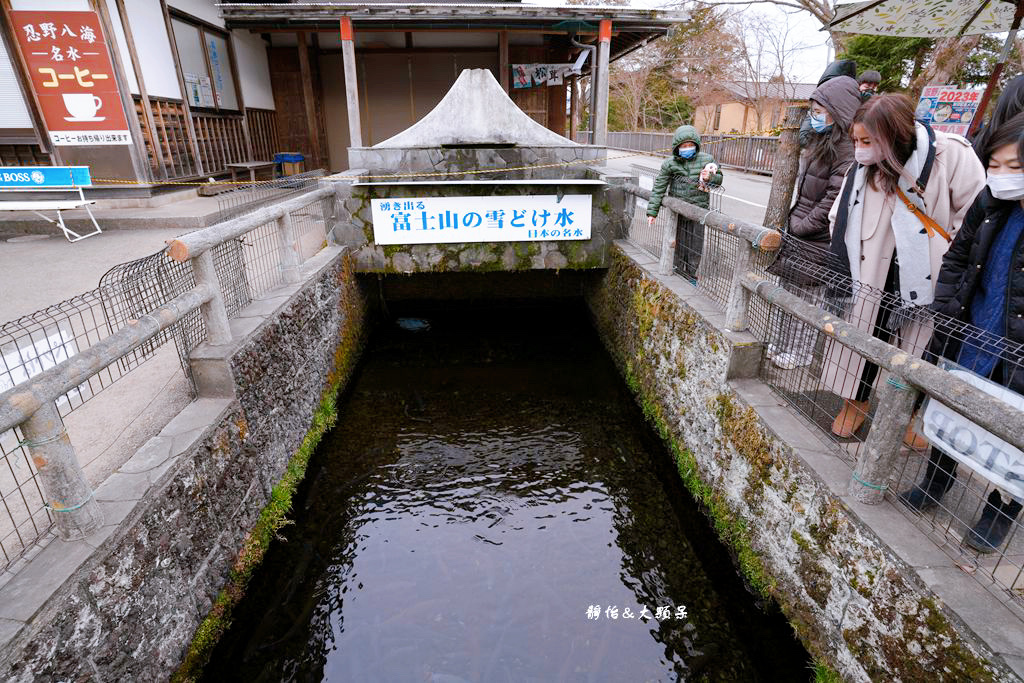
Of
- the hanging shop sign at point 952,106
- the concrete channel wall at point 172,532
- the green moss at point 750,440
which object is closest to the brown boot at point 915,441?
the green moss at point 750,440

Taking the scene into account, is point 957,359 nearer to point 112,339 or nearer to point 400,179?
point 112,339

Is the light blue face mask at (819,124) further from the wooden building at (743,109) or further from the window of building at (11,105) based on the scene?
the wooden building at (743,109)

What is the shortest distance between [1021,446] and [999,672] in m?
0.74

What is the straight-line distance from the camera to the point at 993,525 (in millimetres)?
2270

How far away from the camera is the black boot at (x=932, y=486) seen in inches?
98.0

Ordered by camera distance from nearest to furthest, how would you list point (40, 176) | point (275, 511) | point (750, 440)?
1. point (750, 440)
2. point (275, 511)
3. point (40, 176)

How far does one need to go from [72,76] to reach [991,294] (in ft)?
37.9

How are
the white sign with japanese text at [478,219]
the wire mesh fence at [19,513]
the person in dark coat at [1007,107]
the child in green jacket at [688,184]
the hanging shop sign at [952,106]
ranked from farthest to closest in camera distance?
the hanging shop sign at [952,106]
the white sign with japanese text at [478,219]
the child in green jacket at [688,184]
the person in dark coat at [1007,107]
the wire mesh fence at [19,513]

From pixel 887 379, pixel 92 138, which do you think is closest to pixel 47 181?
pixel 92 138

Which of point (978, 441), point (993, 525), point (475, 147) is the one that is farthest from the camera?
point (475, 147)

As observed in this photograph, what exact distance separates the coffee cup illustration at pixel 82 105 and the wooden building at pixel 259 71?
2cm

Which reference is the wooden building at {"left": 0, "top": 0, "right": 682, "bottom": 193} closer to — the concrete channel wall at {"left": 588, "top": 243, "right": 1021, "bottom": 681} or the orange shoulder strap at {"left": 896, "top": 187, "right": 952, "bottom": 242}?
the concrete channel wall at {"left": 588, "top": 243, "right": 1021, "bottom": 681}

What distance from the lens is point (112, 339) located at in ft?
8.45

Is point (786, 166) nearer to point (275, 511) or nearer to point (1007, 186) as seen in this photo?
point (1007, 186)
